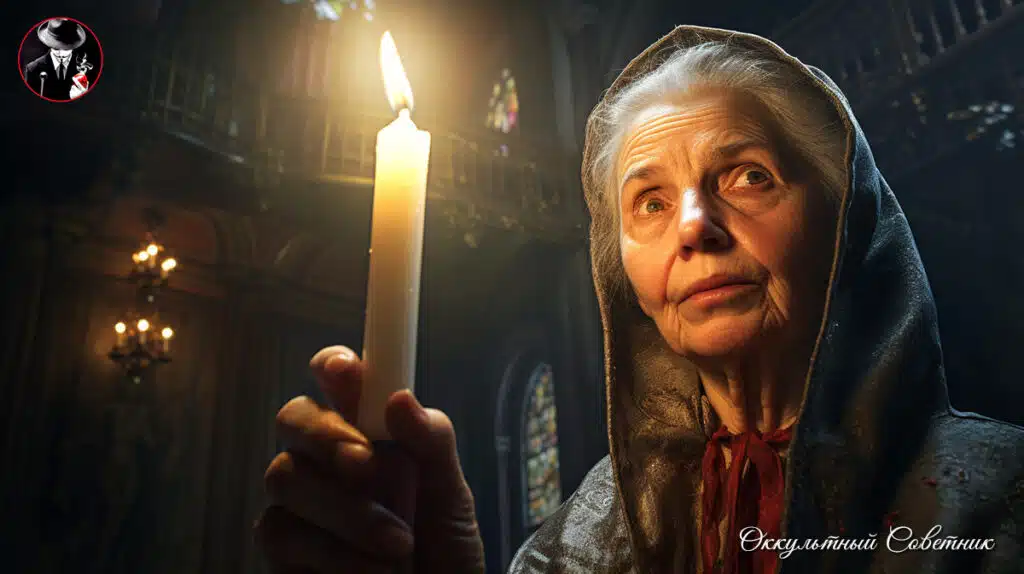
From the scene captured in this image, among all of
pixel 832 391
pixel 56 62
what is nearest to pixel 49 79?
pixel 56 62

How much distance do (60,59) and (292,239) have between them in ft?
11.9

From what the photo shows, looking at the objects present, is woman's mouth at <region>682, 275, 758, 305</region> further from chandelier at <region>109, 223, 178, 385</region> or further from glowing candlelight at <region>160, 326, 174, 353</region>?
glowing candlelight at <region>160, 326, 174, 353</region>

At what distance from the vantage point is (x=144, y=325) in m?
7.52

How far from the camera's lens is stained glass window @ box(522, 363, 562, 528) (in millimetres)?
9484

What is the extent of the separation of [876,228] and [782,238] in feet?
0.90

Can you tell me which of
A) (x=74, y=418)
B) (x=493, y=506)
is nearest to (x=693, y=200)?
(x=74, y=418)

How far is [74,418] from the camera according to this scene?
7176 millimetres

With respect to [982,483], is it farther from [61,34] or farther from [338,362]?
[61,34]

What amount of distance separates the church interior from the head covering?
29 centimetres

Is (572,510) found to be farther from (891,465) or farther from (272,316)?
(272,316)

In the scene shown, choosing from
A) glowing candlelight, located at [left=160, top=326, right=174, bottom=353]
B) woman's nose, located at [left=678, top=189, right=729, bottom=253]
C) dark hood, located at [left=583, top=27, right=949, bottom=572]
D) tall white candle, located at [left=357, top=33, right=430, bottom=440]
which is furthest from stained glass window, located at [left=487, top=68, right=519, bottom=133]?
tall white candle, located at [left=357, top=33, right=430, bottom=440]

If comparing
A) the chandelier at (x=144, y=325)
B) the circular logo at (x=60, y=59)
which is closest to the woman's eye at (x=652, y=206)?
the circular logo at (x=60, y=59)

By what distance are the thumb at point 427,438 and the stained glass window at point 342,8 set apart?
1182cm

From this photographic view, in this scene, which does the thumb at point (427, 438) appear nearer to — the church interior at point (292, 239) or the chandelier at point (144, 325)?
the church interior at point (292, 239)
